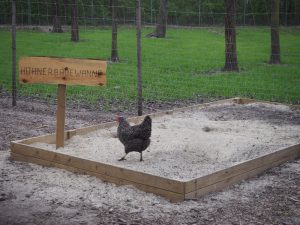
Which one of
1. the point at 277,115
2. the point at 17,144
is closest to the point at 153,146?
the point at 17,144

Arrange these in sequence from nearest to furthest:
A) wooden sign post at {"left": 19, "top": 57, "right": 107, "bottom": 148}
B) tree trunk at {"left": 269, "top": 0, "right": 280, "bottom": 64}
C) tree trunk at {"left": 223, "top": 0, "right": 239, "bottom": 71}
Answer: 1. wooden sign post at {"left": 19, "top": 57, "right": 107, "bottom": 148}
2. tree trunk at {"left": 223, "top": 0, "right": 239, "bottom": 71}
3. tree trunk at {"left": 269, "top": 0, "right": 280, "bottom": 64}

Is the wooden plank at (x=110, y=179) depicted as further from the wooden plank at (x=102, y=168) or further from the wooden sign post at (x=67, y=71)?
the wooden sign post at (x=67, y=71)

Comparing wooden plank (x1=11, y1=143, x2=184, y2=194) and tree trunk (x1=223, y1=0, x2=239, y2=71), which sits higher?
tree trunk (x1=223, y1=0, x2=239, y2=71)

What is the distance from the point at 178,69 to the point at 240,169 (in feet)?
33.4

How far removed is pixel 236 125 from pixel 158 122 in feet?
4.30

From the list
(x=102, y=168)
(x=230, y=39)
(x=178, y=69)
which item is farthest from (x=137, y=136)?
(x=178, y=69)

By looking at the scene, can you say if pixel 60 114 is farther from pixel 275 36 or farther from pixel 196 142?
pixel 275 36

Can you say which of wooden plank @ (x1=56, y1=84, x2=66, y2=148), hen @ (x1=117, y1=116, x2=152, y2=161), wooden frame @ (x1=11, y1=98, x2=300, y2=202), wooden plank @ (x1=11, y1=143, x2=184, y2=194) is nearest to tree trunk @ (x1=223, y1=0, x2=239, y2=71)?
wooden frame @ (x1=11, y1=98, x2=300, y2=202)

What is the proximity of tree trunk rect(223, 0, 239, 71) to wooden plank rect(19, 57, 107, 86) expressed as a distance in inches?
308

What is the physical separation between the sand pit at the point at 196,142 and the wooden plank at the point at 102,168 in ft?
0.83

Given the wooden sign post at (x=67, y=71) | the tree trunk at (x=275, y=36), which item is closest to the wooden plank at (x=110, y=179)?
the wooden sign post at (x=67, y=71)

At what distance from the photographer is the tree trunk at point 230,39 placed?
561 inches

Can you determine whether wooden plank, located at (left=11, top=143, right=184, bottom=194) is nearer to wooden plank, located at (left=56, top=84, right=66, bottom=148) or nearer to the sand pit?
the sand pit

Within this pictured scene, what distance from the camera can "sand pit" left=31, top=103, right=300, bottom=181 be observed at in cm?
617
